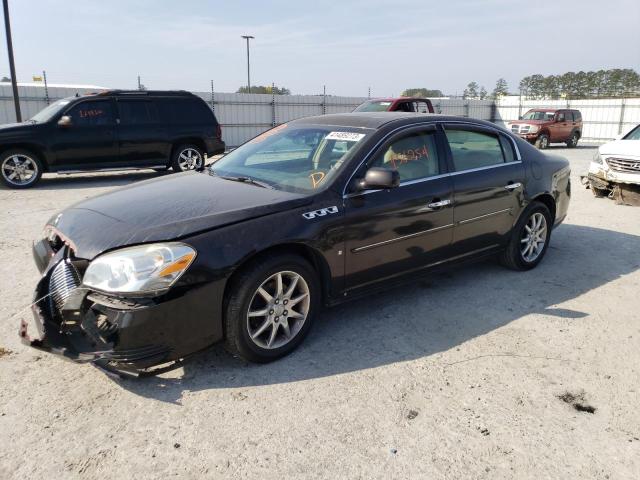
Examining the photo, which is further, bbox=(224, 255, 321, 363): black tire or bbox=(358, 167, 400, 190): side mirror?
bbox=(358, 167, 400, 190): side mirror

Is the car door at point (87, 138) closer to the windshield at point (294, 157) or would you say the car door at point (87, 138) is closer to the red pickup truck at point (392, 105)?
the red pickup truck at point (392, 105)

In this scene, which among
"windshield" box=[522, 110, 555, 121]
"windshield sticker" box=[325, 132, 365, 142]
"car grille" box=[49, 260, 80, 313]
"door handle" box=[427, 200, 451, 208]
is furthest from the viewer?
"windshield" box=[522, 110, 555, 121]

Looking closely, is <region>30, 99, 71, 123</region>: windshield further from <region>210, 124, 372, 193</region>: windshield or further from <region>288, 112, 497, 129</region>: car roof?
<region>288, 112, 497, 129</region>: car roof

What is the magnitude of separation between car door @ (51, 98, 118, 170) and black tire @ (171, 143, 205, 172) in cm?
132

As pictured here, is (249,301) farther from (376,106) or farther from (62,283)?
(376,106)

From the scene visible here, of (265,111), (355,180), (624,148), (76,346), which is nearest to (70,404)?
(76,346)

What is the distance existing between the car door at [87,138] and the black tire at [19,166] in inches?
15.1

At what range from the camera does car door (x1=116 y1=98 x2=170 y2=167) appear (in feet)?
36.0

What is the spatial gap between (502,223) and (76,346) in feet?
12.4

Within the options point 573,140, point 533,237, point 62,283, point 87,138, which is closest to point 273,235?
point 62,283

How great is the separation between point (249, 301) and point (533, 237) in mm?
3436

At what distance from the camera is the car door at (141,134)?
11.0 metres

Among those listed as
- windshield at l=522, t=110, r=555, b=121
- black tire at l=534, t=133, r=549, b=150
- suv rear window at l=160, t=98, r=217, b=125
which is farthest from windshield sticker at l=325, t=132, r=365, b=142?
windshield at l=522, t=110, r=555, b=121

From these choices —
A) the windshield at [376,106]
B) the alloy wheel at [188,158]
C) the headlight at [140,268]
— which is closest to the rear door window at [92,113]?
the alloy wheel at [188,158]
